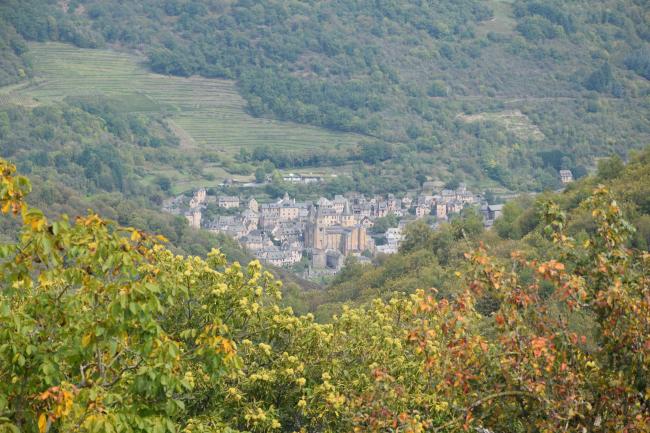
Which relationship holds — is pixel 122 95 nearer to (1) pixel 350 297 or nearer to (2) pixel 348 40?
(2) pixel 348 40

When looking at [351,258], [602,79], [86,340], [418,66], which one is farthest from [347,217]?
[86,340]

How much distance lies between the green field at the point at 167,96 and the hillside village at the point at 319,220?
12.1 m

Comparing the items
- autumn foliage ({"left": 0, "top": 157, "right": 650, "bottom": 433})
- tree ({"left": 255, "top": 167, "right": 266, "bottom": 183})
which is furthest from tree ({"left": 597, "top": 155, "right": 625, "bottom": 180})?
tree ({"left": 255, "top": 167, "right": 266, "bottom": 183})

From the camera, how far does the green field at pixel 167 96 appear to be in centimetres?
9056

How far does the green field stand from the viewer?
9056cm

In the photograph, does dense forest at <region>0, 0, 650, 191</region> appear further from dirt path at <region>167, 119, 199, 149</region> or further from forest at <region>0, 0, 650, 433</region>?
dirt path at <region>167, 119, 199, 149</region>

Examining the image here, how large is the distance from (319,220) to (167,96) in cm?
3142

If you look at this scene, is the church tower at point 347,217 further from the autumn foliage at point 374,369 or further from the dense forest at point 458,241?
the autumn foliage at point 374,369

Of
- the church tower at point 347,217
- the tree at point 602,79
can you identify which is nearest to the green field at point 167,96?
the church tower at point 347,217

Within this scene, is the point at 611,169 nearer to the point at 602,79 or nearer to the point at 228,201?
the point at 228,201

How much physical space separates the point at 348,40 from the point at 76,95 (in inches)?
1653

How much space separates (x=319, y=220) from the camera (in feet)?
239

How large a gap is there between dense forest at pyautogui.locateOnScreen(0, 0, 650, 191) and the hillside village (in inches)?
323

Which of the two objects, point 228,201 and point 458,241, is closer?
point 458,241
